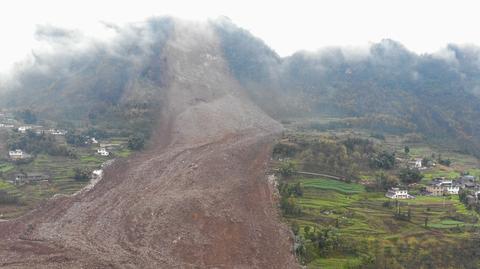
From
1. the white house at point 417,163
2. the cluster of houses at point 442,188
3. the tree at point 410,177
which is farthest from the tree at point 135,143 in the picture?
the white house at point 417,163

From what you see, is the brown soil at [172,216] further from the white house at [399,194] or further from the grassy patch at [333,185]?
the white house at [399,194]

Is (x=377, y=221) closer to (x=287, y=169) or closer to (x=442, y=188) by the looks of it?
(x=442, y=188)

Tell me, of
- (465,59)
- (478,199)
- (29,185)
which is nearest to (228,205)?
(29,185)

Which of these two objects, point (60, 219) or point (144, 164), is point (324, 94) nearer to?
point (144, 164)

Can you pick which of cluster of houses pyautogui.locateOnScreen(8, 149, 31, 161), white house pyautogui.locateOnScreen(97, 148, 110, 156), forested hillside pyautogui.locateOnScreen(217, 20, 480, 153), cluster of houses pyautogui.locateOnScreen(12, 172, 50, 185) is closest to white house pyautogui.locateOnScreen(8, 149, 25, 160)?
cluster of houses pyautogui.locateOnScreen(8, 149, 31, 161)

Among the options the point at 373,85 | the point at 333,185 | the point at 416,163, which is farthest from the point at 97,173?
the point at 373,85
